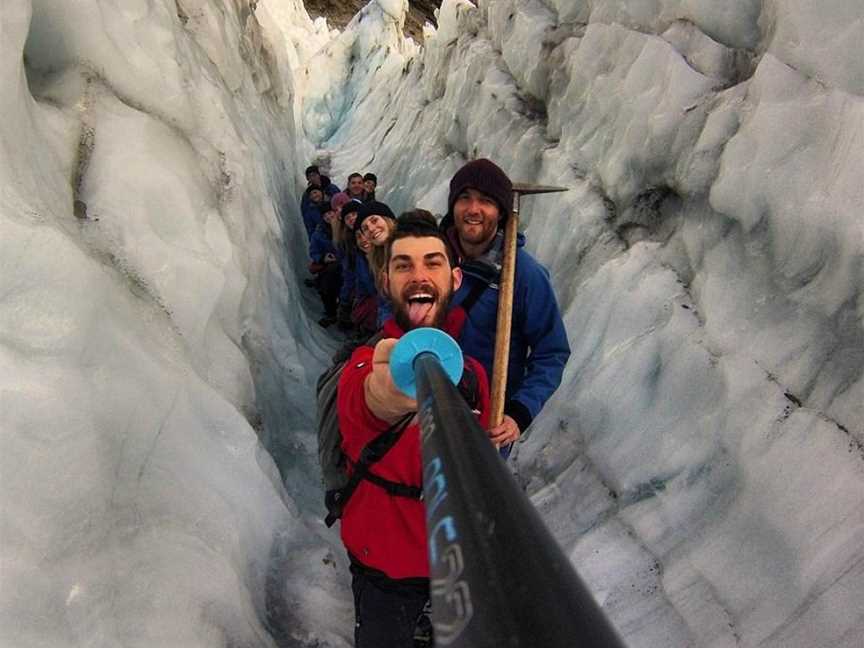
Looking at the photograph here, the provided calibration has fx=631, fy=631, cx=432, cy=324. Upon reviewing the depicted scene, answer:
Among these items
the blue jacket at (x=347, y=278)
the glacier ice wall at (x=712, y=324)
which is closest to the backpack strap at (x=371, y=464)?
the glacier ice wall at (x=712, y=324)

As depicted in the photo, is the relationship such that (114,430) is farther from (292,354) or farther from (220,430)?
(292,354)

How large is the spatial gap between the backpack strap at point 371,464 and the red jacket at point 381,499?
12 millimetres

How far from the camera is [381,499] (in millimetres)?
1263

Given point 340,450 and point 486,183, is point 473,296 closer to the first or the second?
point 486,183

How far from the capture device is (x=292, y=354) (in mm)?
3387

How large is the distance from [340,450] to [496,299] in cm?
80

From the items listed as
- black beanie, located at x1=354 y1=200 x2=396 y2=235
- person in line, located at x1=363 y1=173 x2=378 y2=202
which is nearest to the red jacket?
black beanie, located at x1=354 y1=200 x2=396 y2=235

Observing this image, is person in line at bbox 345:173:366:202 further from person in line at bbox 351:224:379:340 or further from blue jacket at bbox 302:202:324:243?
person in line at bbox 351:224:379:340

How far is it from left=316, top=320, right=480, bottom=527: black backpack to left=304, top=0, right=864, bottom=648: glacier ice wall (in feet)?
3.10

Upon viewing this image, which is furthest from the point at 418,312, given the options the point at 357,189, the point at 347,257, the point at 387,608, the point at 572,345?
the point at 357,189

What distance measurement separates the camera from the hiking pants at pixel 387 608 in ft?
4.46

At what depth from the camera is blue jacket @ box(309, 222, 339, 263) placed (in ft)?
16.5

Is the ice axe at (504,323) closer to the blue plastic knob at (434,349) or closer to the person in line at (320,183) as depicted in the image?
the blue plastic knob at (434,349)

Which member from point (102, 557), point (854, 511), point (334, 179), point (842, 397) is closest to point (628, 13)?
point (842, 397)
